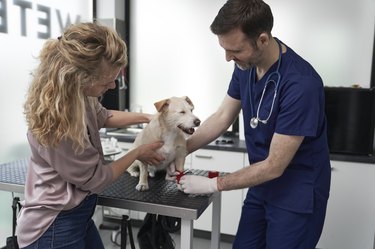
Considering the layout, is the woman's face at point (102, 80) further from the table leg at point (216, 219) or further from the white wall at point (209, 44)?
the white wall at point (209, 44)

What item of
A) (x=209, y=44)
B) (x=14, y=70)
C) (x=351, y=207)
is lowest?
(x=351, y=207)

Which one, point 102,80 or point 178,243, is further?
point 178,243

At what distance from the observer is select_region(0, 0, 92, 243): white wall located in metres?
2.13

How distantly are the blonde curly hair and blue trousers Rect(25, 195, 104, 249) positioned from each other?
24 cm

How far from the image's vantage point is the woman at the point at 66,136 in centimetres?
91

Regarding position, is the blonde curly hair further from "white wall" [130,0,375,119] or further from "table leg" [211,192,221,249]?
"white wall" [130,0,375,119]

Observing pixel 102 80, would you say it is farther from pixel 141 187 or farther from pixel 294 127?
pixel 294 127

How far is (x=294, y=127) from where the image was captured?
3.77ft

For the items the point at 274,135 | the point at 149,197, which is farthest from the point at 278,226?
the point at 149,197

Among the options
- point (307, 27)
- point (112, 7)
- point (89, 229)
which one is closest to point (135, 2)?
point (112, 7)

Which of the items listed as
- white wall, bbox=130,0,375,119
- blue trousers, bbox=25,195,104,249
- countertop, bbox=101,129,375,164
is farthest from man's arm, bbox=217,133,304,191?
white wall, bbox=130,0,375,119

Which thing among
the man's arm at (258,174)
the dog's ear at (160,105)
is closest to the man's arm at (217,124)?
the dog's ear at (160,105)

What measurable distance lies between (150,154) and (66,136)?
0.43m

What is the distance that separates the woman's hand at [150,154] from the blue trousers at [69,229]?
22 cm
